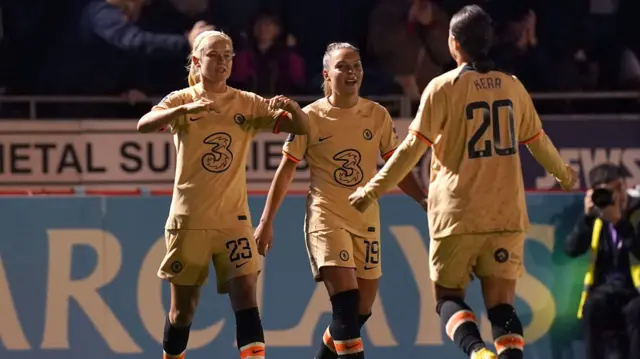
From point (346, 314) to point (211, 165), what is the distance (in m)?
1.11

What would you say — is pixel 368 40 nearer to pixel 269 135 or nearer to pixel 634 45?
pixel 269 135

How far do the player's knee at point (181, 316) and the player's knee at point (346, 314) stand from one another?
2.65 ft

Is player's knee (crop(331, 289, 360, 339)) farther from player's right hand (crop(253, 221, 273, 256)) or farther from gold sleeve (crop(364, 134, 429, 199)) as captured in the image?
gold sleeve (crop(364, 134, 429, 199))

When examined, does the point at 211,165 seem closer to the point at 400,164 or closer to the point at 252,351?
the point at 252,351

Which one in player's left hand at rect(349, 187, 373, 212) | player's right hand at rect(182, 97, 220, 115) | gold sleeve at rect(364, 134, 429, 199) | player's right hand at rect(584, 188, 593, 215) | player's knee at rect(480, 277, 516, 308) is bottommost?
player's knee at rect(480, 277, 516, 308)

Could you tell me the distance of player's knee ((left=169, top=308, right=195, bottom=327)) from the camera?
784 centimetres

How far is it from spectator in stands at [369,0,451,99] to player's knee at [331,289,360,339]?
446 centimetres

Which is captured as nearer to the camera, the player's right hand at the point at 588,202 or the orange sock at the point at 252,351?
the orange sock at the point at 252,351

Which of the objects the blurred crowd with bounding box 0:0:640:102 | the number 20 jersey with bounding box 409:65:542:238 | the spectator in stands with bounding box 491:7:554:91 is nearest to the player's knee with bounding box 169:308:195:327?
the number 20 jersey with bounding box 409:65:542:238

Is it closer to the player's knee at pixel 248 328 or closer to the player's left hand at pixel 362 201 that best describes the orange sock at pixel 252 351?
the player's knee at pixel 248 328

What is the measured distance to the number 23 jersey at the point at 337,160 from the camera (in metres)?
7.95

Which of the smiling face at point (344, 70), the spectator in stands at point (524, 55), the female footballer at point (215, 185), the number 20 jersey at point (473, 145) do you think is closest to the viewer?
the number 20 jersey at point (473, 145)

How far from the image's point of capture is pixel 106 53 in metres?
11.9

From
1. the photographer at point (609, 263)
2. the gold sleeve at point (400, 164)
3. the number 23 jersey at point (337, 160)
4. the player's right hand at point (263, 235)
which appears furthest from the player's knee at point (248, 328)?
the photographer at point (609, 263)
